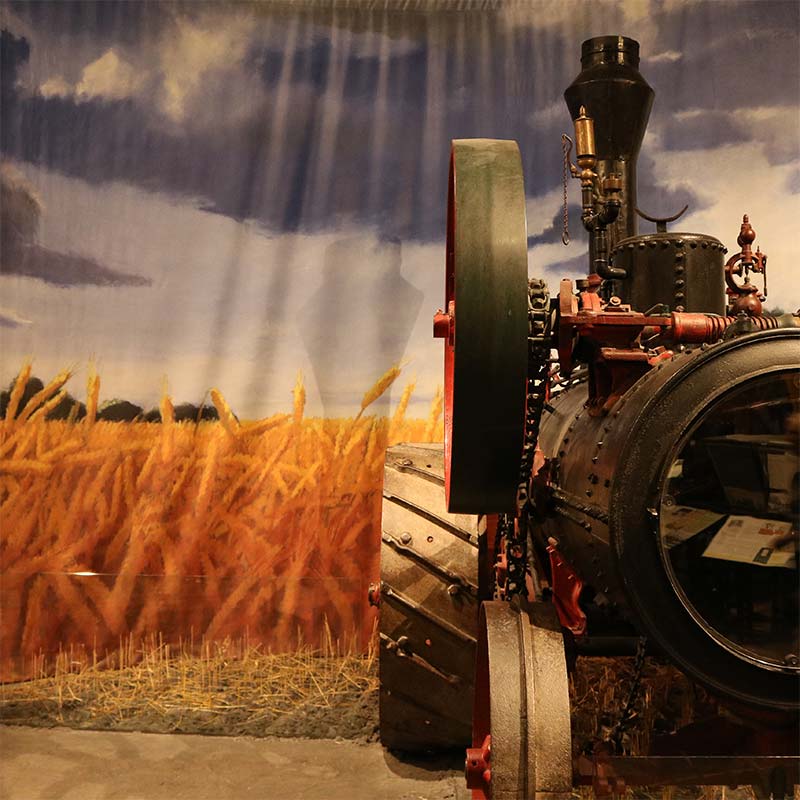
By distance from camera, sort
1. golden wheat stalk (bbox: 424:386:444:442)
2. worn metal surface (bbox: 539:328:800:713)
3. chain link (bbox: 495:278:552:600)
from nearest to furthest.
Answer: worn metal surface (bbox: 539:328:800:713) → chain link (bbox: 495:278:552:600) → golden wheat stalk (bbox: 424:386:444:442)

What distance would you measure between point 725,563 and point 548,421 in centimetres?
101

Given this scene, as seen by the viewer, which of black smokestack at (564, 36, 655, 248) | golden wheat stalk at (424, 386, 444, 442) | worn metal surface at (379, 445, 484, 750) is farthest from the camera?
golden wheat stalk at (424, 386, 444, 442)

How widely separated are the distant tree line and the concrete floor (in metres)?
1.26

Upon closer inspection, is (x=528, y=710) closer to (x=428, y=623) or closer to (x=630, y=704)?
(x=630, y=704)

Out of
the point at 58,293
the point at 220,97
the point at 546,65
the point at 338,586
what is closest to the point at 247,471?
the point at 338,586

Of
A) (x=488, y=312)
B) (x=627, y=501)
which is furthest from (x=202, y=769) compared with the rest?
(x=488, y=312)

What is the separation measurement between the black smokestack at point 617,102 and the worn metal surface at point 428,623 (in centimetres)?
128

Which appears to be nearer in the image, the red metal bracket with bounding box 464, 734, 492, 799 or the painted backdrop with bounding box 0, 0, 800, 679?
the red metal bracket with bounding box 464, 734, 492, 799

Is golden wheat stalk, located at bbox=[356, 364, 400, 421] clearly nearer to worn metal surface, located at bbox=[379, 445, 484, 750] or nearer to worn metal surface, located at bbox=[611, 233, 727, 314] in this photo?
worn metal surface, located at bbox=[379, 445, 484, 750]

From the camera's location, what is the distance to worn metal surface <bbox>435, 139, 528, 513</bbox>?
159 centimetres

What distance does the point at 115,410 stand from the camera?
149 inches

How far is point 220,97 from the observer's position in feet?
12.6

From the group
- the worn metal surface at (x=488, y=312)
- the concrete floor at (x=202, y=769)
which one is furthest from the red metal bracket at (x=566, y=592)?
the concrete floor at (x=202, y=769)

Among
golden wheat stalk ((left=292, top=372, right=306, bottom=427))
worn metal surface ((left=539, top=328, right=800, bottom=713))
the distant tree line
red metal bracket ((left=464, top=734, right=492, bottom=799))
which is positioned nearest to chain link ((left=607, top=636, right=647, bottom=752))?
worn metal surface ((left=539, top=328, right=800, bottom=713))
